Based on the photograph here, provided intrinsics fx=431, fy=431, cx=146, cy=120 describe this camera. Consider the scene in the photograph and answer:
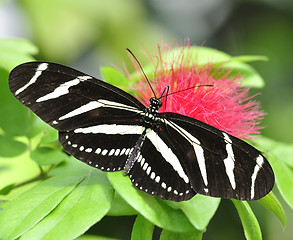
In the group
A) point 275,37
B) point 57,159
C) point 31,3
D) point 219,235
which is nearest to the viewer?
point 57,159

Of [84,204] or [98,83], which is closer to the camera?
[84,204]

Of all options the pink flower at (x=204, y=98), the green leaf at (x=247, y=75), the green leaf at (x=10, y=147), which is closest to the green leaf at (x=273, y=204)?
the pink flower at (x=204, y=98)

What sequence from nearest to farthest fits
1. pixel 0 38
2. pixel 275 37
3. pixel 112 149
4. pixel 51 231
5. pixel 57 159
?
1. pixel 51 231
2. pixel 112 149
3. pixel 57 159
4. pixel 0 38
5. pixel 275 37

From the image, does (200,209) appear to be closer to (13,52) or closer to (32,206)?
(32,206)

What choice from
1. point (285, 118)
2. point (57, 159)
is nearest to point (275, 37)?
point (285, 118)

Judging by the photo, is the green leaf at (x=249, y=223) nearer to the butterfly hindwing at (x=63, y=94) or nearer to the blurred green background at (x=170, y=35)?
the butterfly hindwing at (x=63, y=94)

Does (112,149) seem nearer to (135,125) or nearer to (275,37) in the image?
(135,125)
